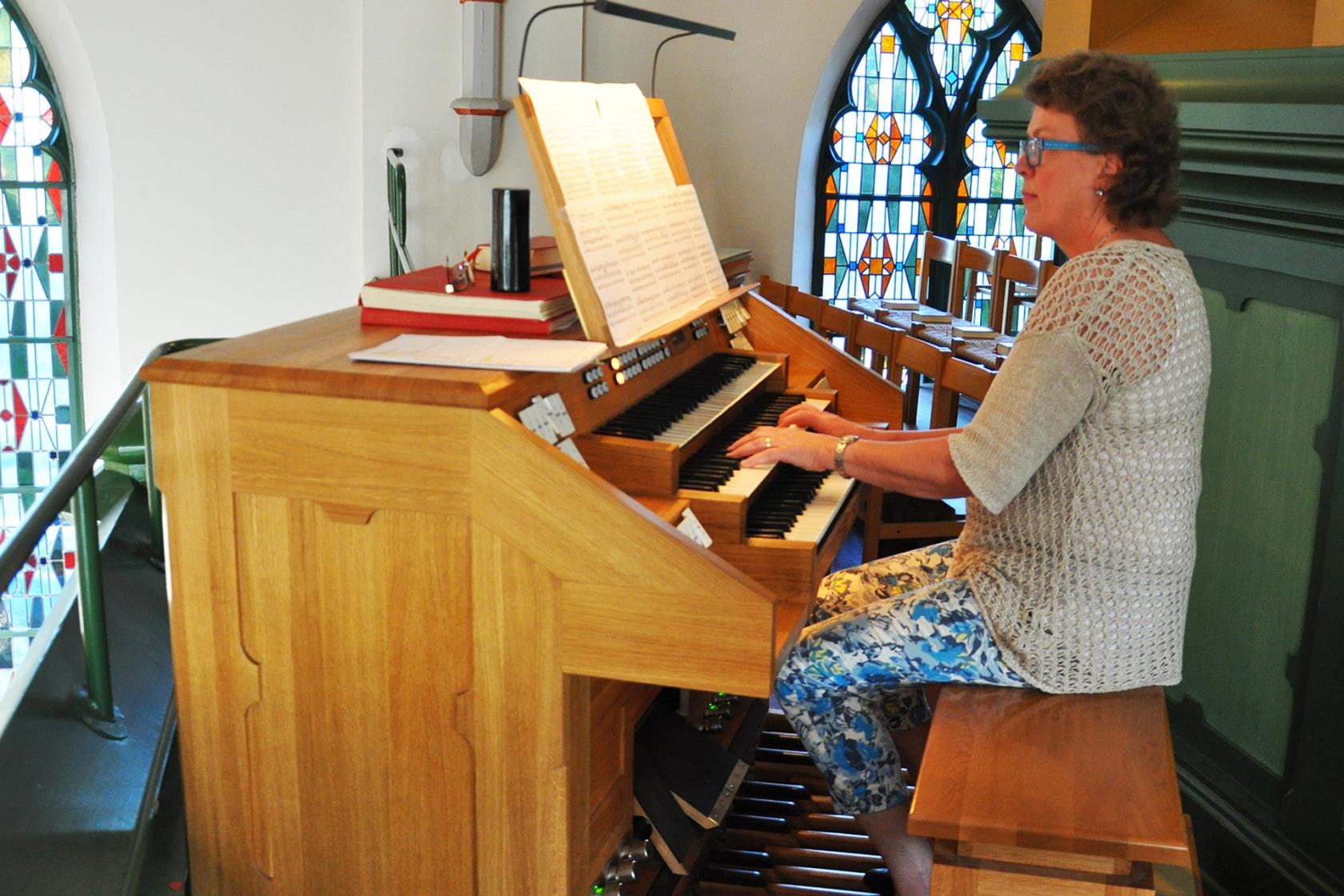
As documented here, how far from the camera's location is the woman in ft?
6.39

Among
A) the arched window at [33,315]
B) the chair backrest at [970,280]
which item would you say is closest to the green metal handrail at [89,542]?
the arched window at [33,315]

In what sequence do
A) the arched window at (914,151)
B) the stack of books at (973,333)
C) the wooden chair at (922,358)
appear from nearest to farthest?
the wooden chair at (922,358) → the stack of books at (973,333) → the arched window at (914,151)

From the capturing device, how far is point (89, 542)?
2332 millimetres

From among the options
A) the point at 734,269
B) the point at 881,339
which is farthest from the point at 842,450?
the point at 881,339

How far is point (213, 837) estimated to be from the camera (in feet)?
7.06

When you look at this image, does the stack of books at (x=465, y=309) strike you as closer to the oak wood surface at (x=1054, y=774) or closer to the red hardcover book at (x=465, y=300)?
the red hardcover book at (x=465, y=300)

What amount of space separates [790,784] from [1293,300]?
1.51 m

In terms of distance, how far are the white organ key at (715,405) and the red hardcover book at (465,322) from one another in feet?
0.92

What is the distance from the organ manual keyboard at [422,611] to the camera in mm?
1862

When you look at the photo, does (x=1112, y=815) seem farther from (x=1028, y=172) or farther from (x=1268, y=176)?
(x=1268, y=176)

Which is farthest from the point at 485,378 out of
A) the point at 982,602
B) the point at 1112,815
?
the point at 1112,815

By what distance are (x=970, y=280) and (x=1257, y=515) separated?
4.34 m

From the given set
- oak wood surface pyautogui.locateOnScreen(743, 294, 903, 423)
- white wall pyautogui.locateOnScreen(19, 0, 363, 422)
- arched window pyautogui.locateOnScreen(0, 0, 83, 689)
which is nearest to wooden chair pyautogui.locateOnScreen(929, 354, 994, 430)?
oak wood surface pyautogui.locateOnScreen(743, 294, 903, 423)

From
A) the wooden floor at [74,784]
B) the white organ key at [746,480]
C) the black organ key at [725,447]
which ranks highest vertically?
the black organ key at [725,447]
